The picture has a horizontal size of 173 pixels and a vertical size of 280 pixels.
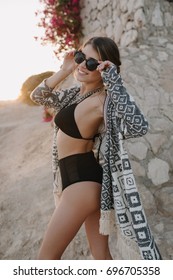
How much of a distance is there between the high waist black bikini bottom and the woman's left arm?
0.37m

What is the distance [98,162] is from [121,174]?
11.4 inches

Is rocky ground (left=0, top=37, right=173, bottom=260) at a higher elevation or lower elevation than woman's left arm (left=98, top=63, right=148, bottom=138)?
lower

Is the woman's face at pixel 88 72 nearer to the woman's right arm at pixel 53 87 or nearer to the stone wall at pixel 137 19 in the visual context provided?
the woman's right arm at pixel 53 87

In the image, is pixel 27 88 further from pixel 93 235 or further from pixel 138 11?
pixel 93 235

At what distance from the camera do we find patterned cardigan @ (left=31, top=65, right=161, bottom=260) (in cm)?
213

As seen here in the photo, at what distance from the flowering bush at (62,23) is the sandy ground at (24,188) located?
7.28 ft

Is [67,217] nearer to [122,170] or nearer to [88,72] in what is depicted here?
[122,170]

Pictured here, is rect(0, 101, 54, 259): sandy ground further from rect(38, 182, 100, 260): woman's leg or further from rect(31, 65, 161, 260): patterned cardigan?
rect(31, 65, 161, 260): patterned cardigan

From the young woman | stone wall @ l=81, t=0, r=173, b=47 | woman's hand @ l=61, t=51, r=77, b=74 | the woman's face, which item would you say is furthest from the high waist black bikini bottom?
stone wall @ l=81, t=0, r=173, b=47

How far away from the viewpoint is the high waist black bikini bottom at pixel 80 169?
7.84ft

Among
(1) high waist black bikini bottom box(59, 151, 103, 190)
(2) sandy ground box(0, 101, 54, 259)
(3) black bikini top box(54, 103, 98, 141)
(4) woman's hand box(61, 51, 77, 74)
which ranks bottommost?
(2) sandy ground box(0, 101, 54, 259)

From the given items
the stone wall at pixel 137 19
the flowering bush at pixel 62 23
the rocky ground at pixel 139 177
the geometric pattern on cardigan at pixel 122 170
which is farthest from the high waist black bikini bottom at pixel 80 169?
the flowering bush at pixel 62 23

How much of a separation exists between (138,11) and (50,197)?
138 inches

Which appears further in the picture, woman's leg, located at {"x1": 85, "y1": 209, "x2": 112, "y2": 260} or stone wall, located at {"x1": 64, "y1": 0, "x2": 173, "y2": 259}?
stone wall, located at {"x1": 64, "y1": 0, "x2": 173, "y2": 259}
